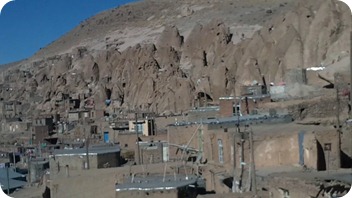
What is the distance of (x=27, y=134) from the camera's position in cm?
3189

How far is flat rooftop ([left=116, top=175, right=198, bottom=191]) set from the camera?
9349 mm

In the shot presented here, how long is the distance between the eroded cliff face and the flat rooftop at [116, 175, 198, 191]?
7.65 m

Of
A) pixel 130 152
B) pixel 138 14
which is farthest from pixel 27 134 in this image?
pixel 138 14

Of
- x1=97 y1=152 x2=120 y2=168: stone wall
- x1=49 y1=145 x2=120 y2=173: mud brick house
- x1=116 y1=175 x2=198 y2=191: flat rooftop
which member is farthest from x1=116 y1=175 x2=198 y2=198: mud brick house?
x1=49 y1=145 x2=120 y2=173: mud brick house

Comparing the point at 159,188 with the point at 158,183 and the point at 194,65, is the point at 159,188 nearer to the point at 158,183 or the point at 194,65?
the point at 158,183

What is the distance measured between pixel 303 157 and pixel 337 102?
220 cm

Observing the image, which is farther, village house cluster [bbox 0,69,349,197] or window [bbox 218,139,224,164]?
window [bbox 218,139,224,164]

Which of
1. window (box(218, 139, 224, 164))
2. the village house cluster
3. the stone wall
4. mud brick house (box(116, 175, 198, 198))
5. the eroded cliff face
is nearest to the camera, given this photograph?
the village house cluster

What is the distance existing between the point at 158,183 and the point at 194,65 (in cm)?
2716

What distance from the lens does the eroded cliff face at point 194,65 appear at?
23953mm

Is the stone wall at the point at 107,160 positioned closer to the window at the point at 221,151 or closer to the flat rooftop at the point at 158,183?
the window at the point at 221,151

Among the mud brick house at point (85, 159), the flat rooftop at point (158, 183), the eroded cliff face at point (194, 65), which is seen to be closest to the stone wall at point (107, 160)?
the mud brick house at point (85, 159)

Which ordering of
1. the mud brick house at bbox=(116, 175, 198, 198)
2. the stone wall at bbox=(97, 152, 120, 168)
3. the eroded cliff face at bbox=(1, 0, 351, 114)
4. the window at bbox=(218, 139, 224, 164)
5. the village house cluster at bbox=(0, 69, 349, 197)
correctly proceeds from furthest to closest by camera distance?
the eroded cliff face at bbox=(1, 0, 351, 114), the stone wall at bbox=(97, 152, 120, 168), the window at bbox=(218, 139, 224, 164), the mud brick house at bbox=(116, 175, 198, 198), the village house cluster at bbox=(0, 69, 349, 197)

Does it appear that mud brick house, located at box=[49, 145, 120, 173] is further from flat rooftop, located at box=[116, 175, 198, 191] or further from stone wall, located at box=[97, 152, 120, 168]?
flat rooftop, located at box=[116, 175, 198, 191]
